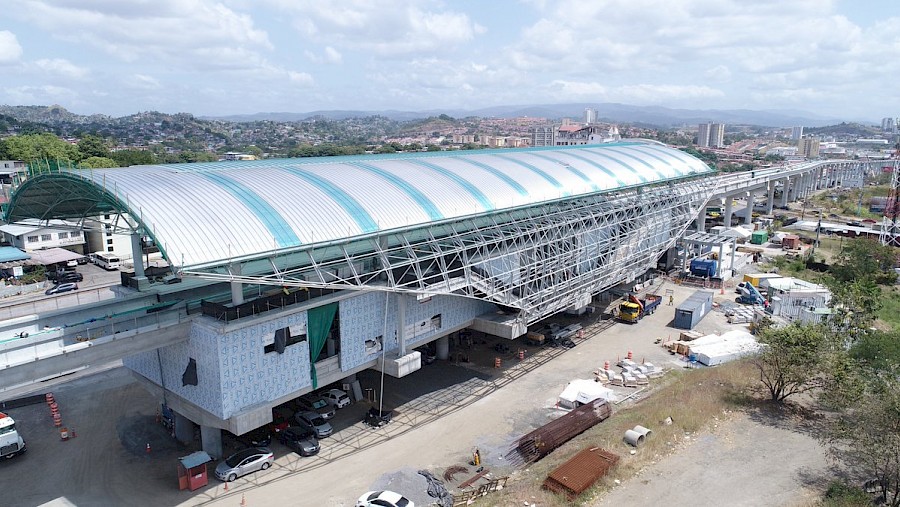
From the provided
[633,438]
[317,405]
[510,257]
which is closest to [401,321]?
[317,405]

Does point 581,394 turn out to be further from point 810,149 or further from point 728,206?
point 810,149

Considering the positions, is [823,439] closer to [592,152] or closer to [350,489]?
[350,489]

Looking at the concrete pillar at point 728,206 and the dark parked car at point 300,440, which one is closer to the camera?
the dark parked car at point 300,440

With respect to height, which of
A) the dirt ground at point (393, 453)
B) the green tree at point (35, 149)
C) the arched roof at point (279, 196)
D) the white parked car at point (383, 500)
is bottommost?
the dirt ground at point (393, 453)

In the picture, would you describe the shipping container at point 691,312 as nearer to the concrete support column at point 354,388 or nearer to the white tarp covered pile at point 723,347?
the white tarp covered pile at point 723,347

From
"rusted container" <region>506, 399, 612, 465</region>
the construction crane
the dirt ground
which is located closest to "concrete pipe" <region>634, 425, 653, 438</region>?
the dirt ground

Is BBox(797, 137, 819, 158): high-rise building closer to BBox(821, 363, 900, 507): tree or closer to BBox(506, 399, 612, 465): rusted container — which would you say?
BBox(821, 363, 900, 507): tree

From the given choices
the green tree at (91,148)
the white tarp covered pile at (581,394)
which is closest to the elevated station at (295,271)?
the white tarp covered pile at (581,394)
